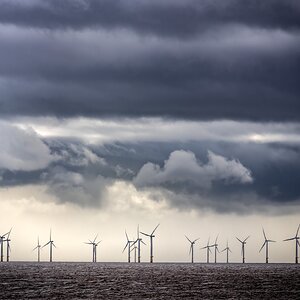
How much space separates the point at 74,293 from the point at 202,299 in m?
28.8

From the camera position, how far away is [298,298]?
508 feet

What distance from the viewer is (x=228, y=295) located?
537 feet

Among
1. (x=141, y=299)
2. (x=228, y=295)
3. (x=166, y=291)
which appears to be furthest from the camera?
(x=166, y=291)

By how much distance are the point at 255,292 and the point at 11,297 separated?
52.1 meters

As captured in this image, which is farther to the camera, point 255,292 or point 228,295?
point 255,292

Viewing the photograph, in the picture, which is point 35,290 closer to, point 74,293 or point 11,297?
point 74,293

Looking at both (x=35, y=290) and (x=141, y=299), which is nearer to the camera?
(x=141, y=299)

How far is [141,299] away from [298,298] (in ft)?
94.2

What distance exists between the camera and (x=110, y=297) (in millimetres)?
154000

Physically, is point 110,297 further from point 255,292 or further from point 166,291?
point 255,292

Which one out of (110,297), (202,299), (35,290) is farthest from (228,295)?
(35,290)

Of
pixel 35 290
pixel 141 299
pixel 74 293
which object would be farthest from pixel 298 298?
pixel 35 290

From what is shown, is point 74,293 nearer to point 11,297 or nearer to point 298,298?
point 11,297

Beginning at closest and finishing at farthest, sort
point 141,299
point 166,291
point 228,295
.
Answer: point 141,299 → point 228,295 → point 166,291
